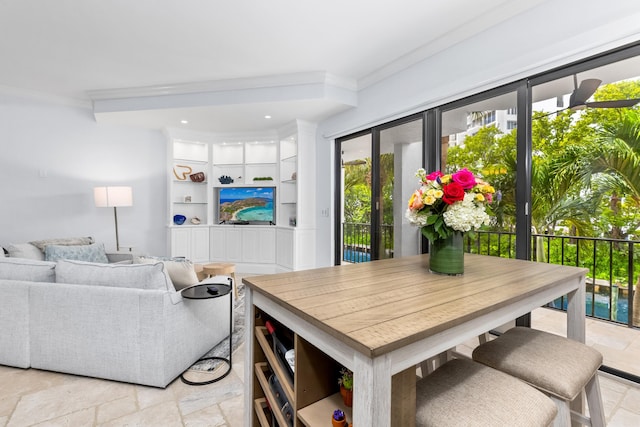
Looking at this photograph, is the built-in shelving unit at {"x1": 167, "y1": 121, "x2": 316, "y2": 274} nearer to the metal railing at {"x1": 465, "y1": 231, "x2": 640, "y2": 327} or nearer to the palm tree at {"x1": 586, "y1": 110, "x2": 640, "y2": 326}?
the metal railing at {"x1": 465, "y1": 231, "x2": 640, "y2": 327}

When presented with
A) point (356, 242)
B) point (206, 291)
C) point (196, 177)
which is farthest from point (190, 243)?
point (206, 291)

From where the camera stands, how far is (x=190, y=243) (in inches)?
207

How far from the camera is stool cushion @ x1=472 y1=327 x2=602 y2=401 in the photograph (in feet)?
3.48

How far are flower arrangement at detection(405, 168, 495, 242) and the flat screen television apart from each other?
13.5 feet

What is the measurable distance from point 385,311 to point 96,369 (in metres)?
2.07

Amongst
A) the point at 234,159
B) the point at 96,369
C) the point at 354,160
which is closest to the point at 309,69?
the point at 354,160

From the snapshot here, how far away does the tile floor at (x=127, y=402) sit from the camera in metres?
1.64

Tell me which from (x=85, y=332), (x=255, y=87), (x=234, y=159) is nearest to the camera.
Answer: (x=85, y=332)

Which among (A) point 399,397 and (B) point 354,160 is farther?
(B) point 354,160

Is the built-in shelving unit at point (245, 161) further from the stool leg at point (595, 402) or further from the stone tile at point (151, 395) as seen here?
the stool leg at point (595, 402)

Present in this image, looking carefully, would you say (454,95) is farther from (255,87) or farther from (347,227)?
(347,227)

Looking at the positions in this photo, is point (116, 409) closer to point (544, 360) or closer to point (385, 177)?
point (544, 360)

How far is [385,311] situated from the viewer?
0.90 metres

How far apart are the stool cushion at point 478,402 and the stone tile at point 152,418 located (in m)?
1.38
